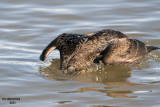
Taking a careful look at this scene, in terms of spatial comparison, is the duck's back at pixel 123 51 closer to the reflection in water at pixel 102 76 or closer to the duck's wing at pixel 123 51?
the duck's wing at pixel 123 51

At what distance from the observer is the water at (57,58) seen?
6348mm

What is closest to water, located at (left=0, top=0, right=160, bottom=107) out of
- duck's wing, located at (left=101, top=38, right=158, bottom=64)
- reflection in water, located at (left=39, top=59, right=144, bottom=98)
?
reflection in water, located at (left=39, top=59, right=144, bottom=98)

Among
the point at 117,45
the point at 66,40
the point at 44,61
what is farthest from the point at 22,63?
the point at 117,45

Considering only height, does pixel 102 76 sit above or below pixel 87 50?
below

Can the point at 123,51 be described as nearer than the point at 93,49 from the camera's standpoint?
No

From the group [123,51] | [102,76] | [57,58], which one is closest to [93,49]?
[102,76]

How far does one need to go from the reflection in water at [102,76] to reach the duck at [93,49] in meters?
0.19

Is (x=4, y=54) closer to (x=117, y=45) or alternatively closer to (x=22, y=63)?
(x=22, y=63)

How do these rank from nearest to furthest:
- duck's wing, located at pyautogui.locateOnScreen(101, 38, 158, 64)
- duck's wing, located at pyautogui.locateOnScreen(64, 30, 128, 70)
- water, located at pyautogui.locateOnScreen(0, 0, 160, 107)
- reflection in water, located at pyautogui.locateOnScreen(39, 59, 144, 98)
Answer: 1. water, located at pyautogui.locateOnScreen(0, 0, 160, 107)
2. reflection in water, located at pyautogui.locateOnScreen(39, 59, 144, 98)
3. duck's wing, located at pyautogui.locateOnScreen(64, 30, 128, 70)
4. duck's wing, located at pyautogui.locateOnScreen(101, 38, 158, 64)

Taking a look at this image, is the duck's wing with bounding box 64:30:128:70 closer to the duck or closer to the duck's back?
the duck

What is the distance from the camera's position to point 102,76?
24.5 feet

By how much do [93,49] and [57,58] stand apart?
57.6 inches

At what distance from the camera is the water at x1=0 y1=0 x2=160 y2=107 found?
6348 millimetres

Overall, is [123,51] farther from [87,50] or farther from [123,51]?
[87,50]
